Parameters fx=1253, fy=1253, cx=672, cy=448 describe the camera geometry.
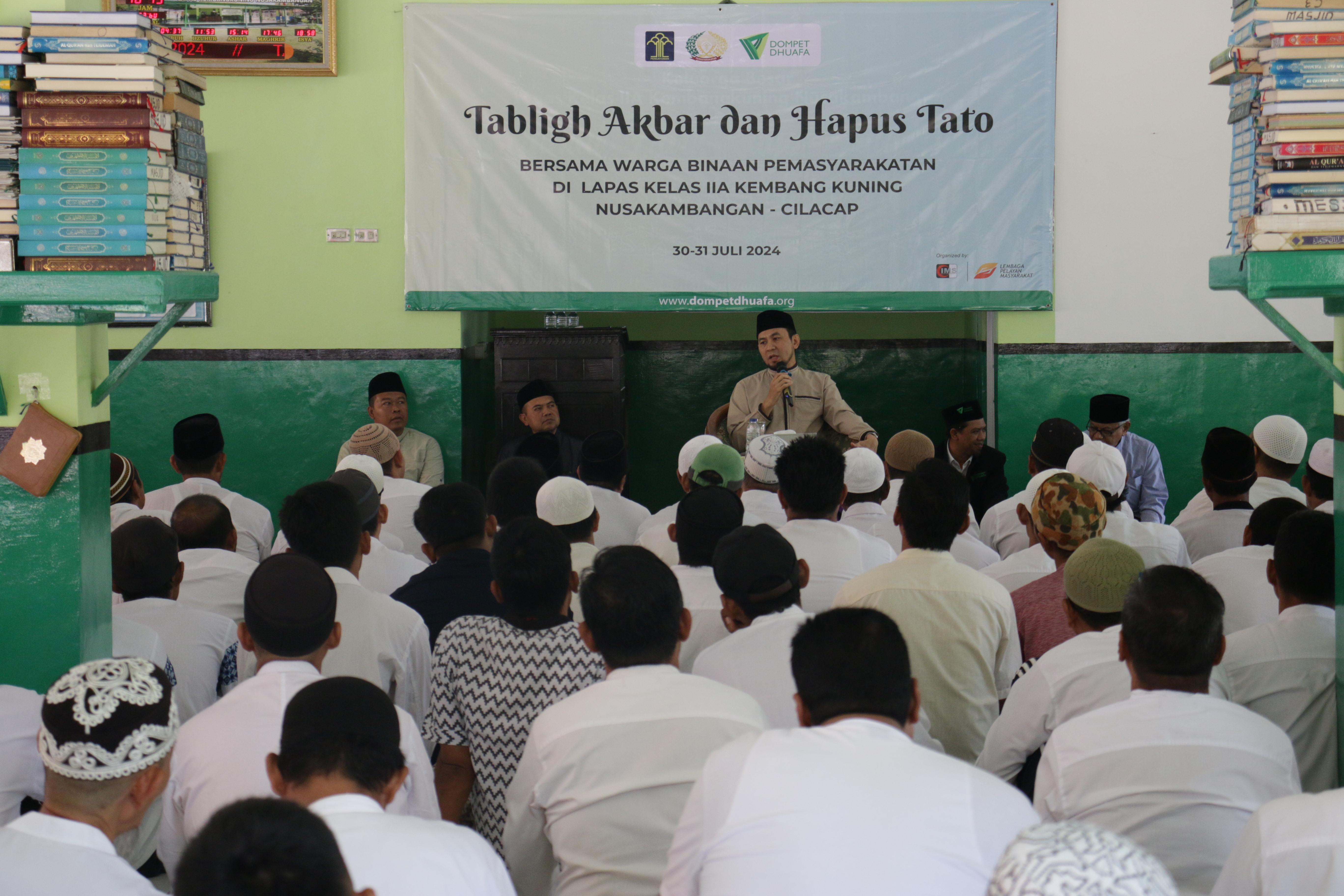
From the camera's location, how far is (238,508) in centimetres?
482

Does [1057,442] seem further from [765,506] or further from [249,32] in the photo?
[249,32]

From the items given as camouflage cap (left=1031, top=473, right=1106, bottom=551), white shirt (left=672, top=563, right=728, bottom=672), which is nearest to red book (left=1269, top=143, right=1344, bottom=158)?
camouflage cap (left=1031, top=473, right=1106, bottom=551)

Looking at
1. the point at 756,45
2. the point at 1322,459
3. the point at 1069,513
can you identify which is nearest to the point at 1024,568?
the point at 1069,513

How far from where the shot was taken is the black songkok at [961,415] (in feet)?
20.5

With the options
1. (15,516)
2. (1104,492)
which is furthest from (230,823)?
(1104,492)

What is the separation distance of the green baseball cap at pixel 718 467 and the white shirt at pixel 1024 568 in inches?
45.6

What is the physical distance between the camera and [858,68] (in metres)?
6.17

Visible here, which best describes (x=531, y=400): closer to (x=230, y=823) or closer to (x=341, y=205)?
(x=341, y=205)

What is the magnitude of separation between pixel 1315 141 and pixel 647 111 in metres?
3.98

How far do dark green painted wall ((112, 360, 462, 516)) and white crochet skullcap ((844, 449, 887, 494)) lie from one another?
2.59 metres

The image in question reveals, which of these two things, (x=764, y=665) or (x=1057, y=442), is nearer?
(x=764, y=665)

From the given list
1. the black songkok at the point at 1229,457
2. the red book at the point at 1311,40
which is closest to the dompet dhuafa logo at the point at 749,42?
the black songkok at the point at 1229,457

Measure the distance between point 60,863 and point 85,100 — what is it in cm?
183

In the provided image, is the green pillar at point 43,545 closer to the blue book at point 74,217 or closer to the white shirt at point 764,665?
the blue book at point 74,217
